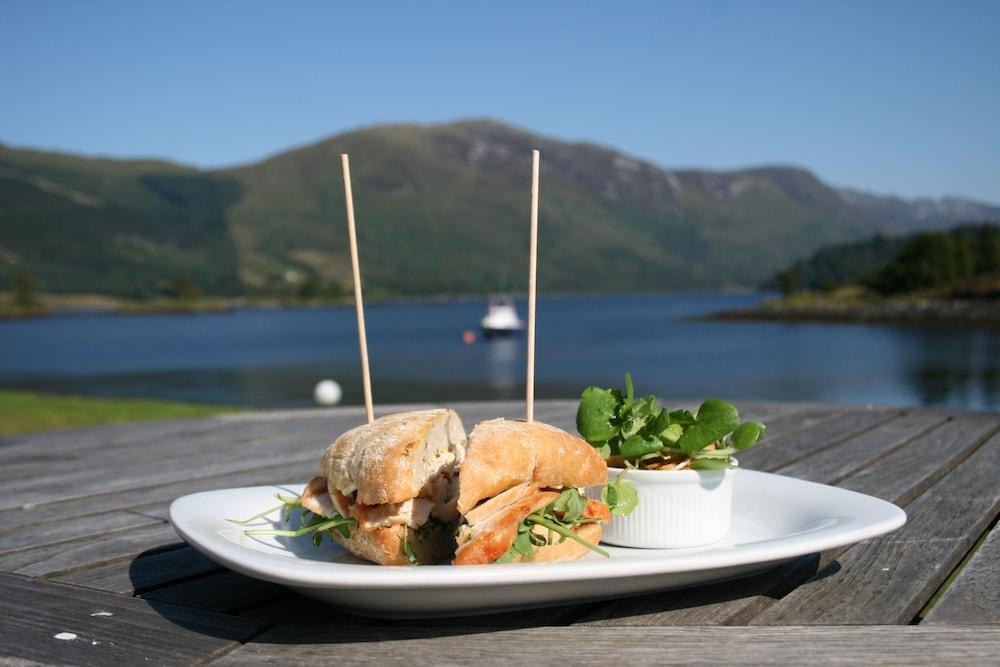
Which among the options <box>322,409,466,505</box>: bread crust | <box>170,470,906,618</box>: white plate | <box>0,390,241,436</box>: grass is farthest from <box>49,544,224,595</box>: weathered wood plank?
<box>0,390,241,436</box>: grass

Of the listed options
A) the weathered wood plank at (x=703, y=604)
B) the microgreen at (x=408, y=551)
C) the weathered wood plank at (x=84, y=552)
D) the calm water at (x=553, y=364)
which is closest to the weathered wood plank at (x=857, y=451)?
the weathered wood plank at (x=703, y=604)

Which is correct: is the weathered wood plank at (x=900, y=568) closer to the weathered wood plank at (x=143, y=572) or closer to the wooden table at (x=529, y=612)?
the wooden table at (x=529, y=612)

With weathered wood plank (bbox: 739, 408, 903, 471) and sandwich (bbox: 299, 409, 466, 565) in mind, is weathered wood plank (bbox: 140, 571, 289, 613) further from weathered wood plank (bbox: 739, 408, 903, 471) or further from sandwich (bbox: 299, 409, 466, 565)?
weathered wood plank (bbox: 739, 408, 903, 471)

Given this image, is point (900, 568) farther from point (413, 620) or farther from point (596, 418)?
point (413, 620)

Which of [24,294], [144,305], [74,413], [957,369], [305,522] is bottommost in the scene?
[144,305]

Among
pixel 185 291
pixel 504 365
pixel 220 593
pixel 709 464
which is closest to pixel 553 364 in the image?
pixel 504 365

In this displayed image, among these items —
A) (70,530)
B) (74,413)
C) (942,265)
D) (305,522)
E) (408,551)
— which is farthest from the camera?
(942,265)

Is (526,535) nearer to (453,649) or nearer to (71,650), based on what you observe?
(453,649)
